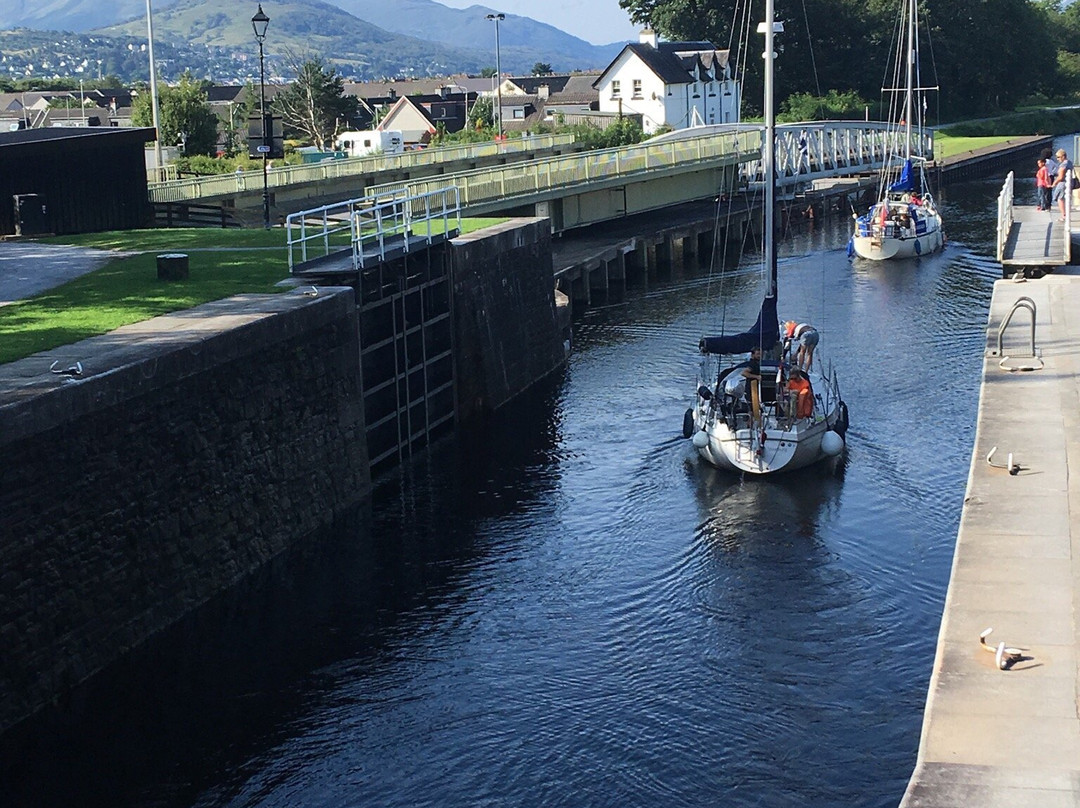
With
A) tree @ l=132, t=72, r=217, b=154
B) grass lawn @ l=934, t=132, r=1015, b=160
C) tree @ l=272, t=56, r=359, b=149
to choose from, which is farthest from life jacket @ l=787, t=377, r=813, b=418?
tree @ l=272, t=56, r=359, b=149

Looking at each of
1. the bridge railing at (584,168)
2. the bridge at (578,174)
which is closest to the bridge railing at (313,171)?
the bridge at (578,174)

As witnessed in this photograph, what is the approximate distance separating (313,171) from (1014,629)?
4345 centimetres

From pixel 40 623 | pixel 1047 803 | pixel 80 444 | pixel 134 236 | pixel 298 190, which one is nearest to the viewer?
pixel 1047 803

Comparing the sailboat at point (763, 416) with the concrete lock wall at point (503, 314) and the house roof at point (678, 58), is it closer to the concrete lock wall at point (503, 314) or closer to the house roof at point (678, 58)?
the concrete lock wall at point (503, 314)

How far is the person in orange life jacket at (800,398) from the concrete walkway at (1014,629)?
3.52 m

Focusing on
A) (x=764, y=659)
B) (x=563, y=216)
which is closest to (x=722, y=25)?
(x=563, y=216)

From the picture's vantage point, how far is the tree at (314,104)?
10706 cm

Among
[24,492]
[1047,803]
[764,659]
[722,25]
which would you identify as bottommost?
[764,659]

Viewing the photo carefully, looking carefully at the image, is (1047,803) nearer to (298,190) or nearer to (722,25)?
(298,190)

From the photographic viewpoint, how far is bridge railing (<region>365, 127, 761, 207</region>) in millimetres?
50625

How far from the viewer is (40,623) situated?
20531 millimetres

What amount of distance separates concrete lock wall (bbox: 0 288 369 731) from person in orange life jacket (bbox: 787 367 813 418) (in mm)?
9031

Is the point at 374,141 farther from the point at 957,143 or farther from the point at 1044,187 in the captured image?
the point at 957,143

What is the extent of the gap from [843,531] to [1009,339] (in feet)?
35.0
